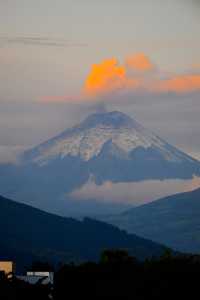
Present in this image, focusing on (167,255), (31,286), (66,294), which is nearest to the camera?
(31,286)

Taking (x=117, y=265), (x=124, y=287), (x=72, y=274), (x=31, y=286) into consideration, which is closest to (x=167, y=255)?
(x=117, y=265)

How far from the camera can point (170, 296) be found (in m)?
70.8

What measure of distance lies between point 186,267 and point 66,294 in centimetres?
1218

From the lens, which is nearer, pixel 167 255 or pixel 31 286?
pixel 31 286

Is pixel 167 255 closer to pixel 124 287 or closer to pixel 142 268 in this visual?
pixel 142 268

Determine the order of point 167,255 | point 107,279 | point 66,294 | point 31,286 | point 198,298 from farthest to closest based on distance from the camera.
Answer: point 167,255
point 107,279
point 66,294
point 198,298
point 31,286

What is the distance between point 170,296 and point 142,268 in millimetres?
19832

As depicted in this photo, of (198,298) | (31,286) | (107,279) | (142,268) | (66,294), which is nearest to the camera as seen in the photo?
(31,286)

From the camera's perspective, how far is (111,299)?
71.8 m

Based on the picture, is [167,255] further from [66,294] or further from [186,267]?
[66,294]

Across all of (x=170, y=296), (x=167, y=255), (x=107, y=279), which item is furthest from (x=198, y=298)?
(x=167, y=255)

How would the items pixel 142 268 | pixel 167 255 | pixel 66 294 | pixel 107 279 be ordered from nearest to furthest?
pixel 66 294
pixel 107 279
pixel 142 268
pixel 167 255

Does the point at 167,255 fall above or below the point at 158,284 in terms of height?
above

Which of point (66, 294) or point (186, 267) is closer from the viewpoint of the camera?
point (66, 294)
